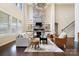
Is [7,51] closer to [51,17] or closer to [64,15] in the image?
[51,17]

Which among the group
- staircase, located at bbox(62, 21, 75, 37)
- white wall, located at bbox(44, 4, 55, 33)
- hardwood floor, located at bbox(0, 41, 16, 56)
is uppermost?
white wall, located at bbox(44, 4, 55, 33)

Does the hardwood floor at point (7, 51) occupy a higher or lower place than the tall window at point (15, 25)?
lower

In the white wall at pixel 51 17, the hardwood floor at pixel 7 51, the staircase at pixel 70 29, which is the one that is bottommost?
the hardwood floor at pixel 7 51

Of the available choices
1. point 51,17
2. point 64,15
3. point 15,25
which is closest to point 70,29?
point 64,15

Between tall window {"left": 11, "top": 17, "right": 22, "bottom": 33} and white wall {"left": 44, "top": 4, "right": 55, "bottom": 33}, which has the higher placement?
white wall {"left": 44, "top": 4, "right": 55, "bottom": 33}

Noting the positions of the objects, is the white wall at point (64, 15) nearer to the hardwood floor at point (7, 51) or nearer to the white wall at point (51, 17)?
the white wall at point (51, 17)

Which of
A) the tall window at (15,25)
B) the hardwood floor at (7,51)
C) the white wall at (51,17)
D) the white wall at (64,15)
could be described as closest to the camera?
the hardwood floor at (7,51)

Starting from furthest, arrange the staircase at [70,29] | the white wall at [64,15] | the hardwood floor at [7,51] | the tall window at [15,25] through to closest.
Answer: the white wall at [64,15] → the staircase at [70,29] → the tall window at [15,25] → the hardwood floor at [7,51]

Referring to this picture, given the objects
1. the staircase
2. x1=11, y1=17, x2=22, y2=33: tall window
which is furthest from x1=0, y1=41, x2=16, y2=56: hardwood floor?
the staircase

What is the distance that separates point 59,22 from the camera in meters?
16.3

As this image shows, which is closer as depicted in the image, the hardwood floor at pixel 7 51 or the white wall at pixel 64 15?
the hardwood floor at pixel 7 51

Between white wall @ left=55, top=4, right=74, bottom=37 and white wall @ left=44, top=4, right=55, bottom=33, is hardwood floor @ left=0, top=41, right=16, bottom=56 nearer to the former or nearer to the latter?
white wall @ left=44, top=4, right=55, bottom=33

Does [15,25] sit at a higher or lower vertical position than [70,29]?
higher

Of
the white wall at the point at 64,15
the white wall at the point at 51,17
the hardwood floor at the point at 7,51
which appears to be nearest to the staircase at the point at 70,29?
the white wall at the point at 64,15
